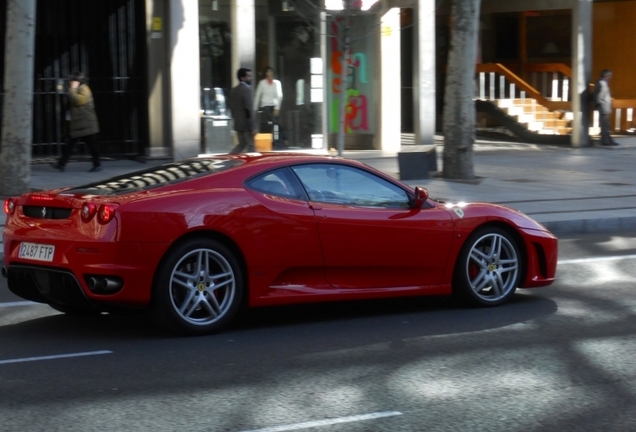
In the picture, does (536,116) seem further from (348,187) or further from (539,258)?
(348,187)

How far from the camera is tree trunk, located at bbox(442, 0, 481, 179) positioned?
55.3ft

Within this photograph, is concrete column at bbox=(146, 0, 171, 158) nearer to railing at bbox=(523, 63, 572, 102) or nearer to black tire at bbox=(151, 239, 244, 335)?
railing at bbox=(523, 63, 572, 102)

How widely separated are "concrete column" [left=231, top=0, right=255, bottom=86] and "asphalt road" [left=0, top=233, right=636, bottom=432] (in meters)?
13.0

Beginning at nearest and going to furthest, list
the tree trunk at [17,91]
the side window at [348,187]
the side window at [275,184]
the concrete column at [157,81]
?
the side window at [275,184] < the side window at [348,187] < the tree trunk at [17,91] < the concrete column at [157,81]

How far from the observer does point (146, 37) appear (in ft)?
66.5

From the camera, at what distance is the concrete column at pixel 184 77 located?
2006cm

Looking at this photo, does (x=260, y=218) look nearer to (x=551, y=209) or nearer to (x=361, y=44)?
(x=551, y=209)

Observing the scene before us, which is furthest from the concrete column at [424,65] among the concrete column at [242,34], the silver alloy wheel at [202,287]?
the silver alloy wheel at [202,287]

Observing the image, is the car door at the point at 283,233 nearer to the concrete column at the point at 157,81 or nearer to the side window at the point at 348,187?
the side window at the point at 348,187

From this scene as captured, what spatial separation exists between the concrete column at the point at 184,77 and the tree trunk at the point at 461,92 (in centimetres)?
527

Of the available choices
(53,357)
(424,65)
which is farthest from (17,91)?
(424,65)

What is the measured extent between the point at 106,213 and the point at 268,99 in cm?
1491

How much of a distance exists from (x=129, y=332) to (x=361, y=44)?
16441 mm

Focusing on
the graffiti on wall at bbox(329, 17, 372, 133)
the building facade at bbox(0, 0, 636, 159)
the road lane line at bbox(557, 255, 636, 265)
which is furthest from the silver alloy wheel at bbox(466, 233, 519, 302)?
the graffiti on wall at bbox(329, 17, 372, 133)
